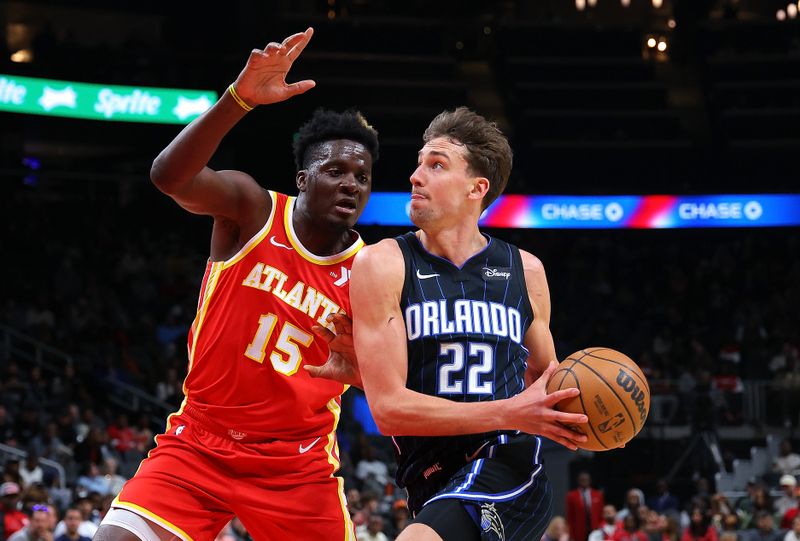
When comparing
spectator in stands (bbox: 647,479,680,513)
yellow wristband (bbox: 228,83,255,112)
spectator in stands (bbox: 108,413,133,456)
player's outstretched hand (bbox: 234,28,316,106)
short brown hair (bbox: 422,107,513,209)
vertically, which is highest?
player's outstretched hand (bbox: 234,28,316,106)

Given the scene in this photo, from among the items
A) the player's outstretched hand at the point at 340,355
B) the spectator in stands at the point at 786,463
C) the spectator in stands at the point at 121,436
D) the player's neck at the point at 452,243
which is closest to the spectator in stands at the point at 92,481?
the spectator in stands at the point at 121,436

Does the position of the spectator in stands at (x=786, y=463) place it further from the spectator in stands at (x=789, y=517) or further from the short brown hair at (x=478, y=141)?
the short brown hair at (x=478, y=141)

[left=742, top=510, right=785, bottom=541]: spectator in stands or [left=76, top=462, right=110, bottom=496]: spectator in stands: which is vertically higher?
[left=76, top=462, right=110, bottom=496]: spectator in stands

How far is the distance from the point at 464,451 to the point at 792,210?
884 inches

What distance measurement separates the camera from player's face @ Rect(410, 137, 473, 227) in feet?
14.0

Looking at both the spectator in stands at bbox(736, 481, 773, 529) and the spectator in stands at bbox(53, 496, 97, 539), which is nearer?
the spectator in stands at bbox(53, 496, 97, 539)

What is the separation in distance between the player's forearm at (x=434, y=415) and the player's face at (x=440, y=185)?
2.40ft

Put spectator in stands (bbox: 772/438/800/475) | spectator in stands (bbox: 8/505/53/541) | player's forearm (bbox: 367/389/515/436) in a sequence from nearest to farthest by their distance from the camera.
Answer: player's forearm (bbox: 367/389/515/436) < spectator in stands (bbox: 8/505/53/541) < spectator in stands (bbox: 772/438/800/475)

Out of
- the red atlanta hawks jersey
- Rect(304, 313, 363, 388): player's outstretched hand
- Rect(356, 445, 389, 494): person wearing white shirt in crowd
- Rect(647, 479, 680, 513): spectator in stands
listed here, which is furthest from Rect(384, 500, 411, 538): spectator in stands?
Rect(304, 313, 363, 388): player's outstretched hand

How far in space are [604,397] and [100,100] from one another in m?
18.8

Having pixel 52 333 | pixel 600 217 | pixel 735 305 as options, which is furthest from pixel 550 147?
pixel 52 333

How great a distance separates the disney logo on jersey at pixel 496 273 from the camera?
4273 mm

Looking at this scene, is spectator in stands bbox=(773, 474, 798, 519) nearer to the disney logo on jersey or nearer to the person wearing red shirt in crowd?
the person wearing red shirt in crowd

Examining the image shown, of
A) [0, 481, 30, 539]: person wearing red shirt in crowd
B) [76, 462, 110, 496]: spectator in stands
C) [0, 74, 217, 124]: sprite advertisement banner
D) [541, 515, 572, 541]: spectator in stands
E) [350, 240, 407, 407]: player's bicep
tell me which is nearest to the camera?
[350, 240, 407, 407]: player's bicep
